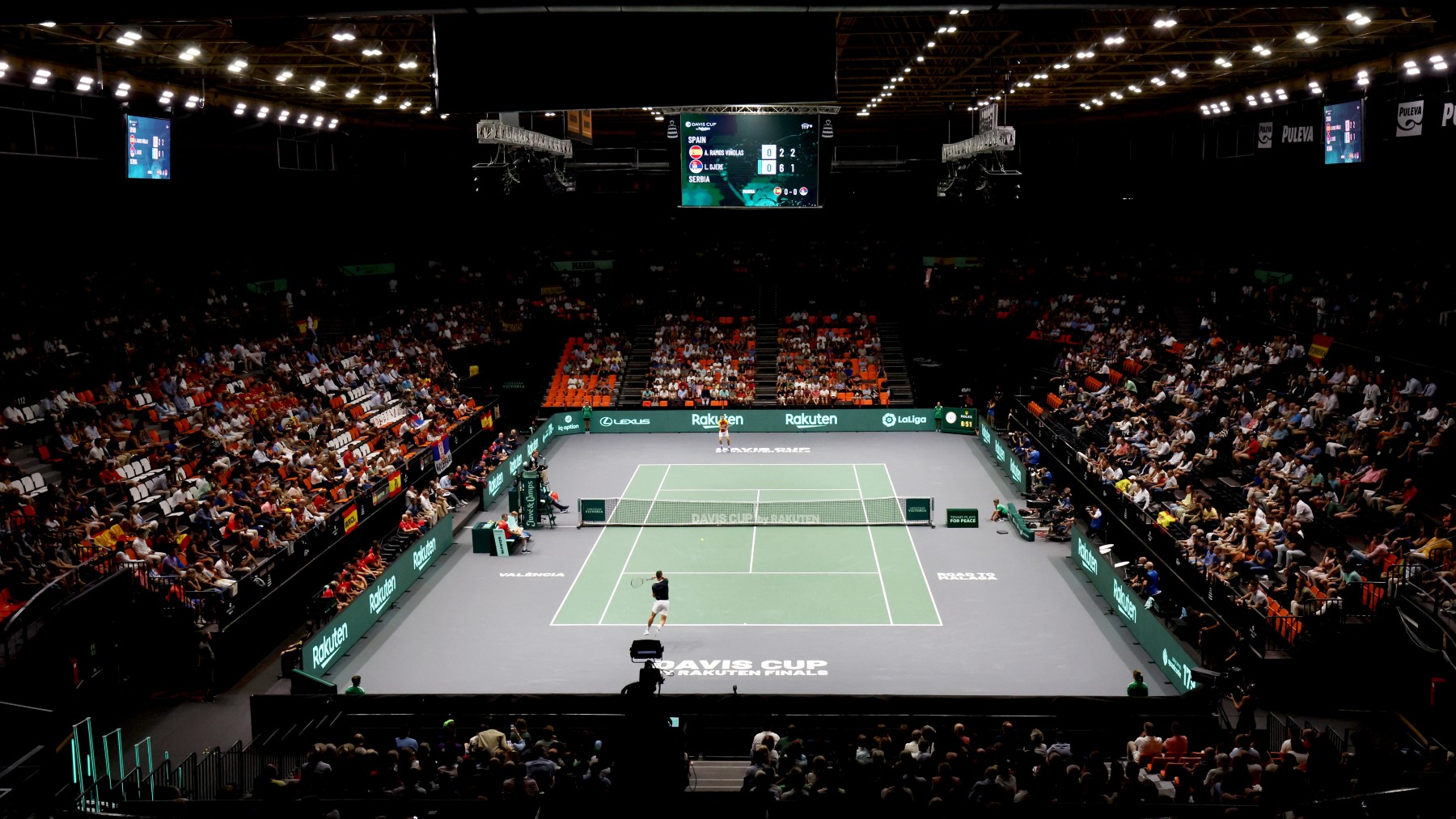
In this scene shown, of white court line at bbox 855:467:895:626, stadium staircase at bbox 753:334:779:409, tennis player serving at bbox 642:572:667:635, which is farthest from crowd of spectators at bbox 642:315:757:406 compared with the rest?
tennis player serving at bbox 642:572:667:635

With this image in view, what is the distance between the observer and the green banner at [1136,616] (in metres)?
18.5

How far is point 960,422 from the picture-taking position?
43.0 m

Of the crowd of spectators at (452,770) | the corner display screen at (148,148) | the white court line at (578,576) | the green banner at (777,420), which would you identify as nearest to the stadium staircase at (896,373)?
the green banner at (777,420)

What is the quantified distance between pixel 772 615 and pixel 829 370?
82.4 feet

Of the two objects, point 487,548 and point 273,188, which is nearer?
point 487,548

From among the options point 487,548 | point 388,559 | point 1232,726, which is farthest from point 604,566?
point 1232,726

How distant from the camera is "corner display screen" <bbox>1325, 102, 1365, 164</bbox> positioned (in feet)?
82.1

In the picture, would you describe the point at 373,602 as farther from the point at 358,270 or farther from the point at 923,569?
the point at 358,270

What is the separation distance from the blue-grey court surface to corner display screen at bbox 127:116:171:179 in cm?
1203

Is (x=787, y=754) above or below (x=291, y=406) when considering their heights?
below

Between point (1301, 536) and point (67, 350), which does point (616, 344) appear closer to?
point (67, 350)

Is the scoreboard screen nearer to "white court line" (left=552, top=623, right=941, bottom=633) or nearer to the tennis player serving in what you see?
the tennis player serving

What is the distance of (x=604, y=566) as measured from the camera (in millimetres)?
26484

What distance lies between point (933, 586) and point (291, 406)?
20.0m
